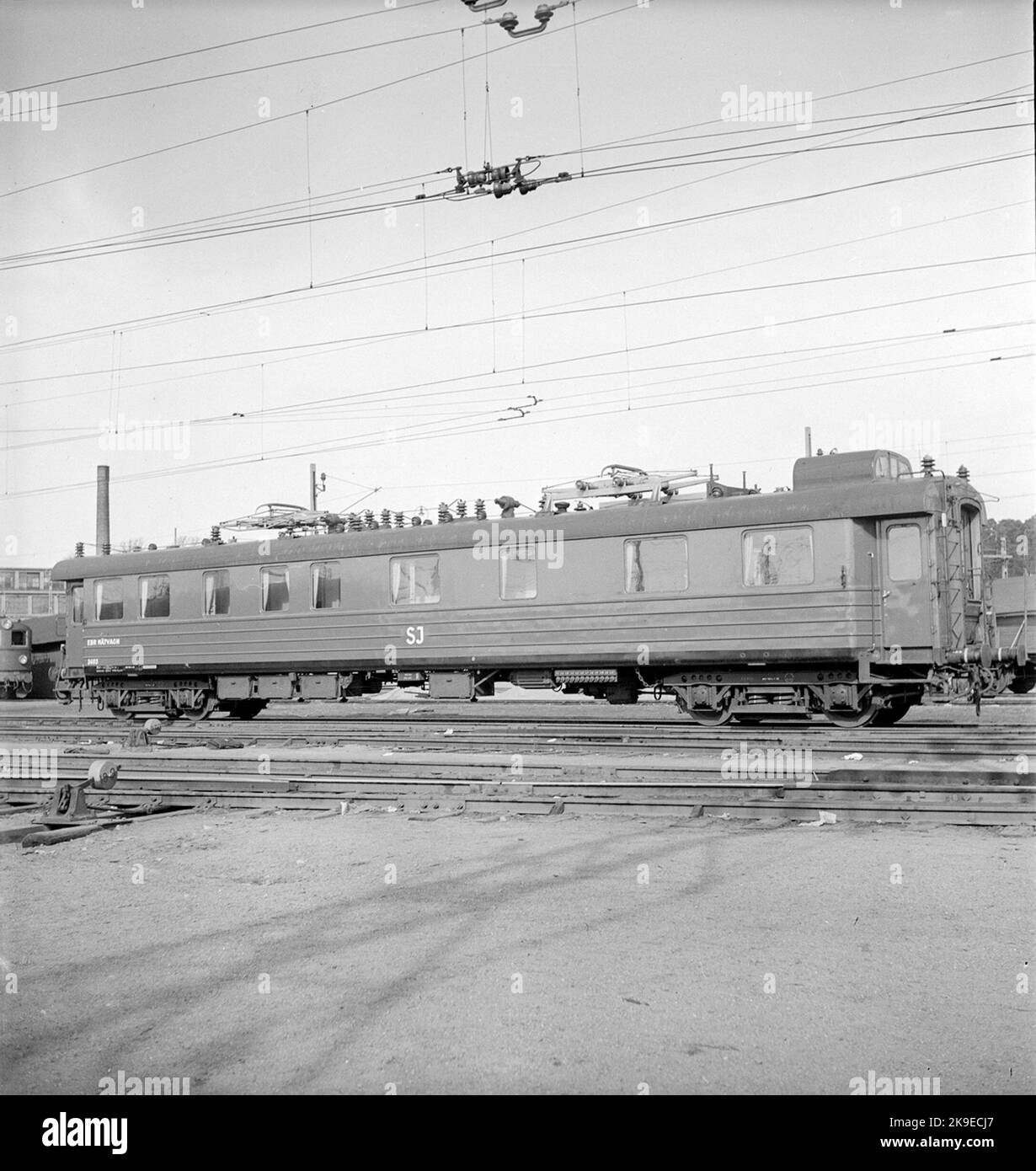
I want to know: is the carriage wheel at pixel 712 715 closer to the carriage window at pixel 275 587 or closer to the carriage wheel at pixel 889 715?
the carriage wheel at pixel 889 715

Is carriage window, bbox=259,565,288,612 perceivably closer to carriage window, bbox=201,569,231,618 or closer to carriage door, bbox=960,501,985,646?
carriage window, bbox=201,569,231,618

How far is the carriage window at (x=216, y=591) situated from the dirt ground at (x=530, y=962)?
11376 millimetres

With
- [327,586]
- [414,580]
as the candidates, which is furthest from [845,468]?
[327,586]

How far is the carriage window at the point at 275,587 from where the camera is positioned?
1906 centimetres

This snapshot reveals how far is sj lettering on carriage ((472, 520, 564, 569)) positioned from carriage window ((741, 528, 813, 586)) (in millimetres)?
2951

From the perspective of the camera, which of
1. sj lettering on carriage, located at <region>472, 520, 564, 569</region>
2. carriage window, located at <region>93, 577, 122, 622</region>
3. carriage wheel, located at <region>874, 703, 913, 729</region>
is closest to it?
carriage wheel, located at <region>874, 703, 913, 729</region>

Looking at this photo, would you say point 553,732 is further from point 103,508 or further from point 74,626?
point 103,508

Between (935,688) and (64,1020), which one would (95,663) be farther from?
(64,1020)

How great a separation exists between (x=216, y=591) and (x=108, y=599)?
3.08 meters

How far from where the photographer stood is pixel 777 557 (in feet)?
49.2

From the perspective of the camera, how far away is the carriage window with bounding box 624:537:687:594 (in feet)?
51.4

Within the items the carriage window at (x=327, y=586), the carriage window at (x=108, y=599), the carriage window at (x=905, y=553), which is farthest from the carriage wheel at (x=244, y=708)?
the carriage window at (x=905, y=553)

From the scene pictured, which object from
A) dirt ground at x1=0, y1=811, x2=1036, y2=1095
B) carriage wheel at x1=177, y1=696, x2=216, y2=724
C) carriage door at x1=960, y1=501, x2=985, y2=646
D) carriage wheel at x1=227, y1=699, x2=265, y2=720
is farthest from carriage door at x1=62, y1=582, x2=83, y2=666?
carriage door at x1=960, y1=501, x2=985, y2=646
